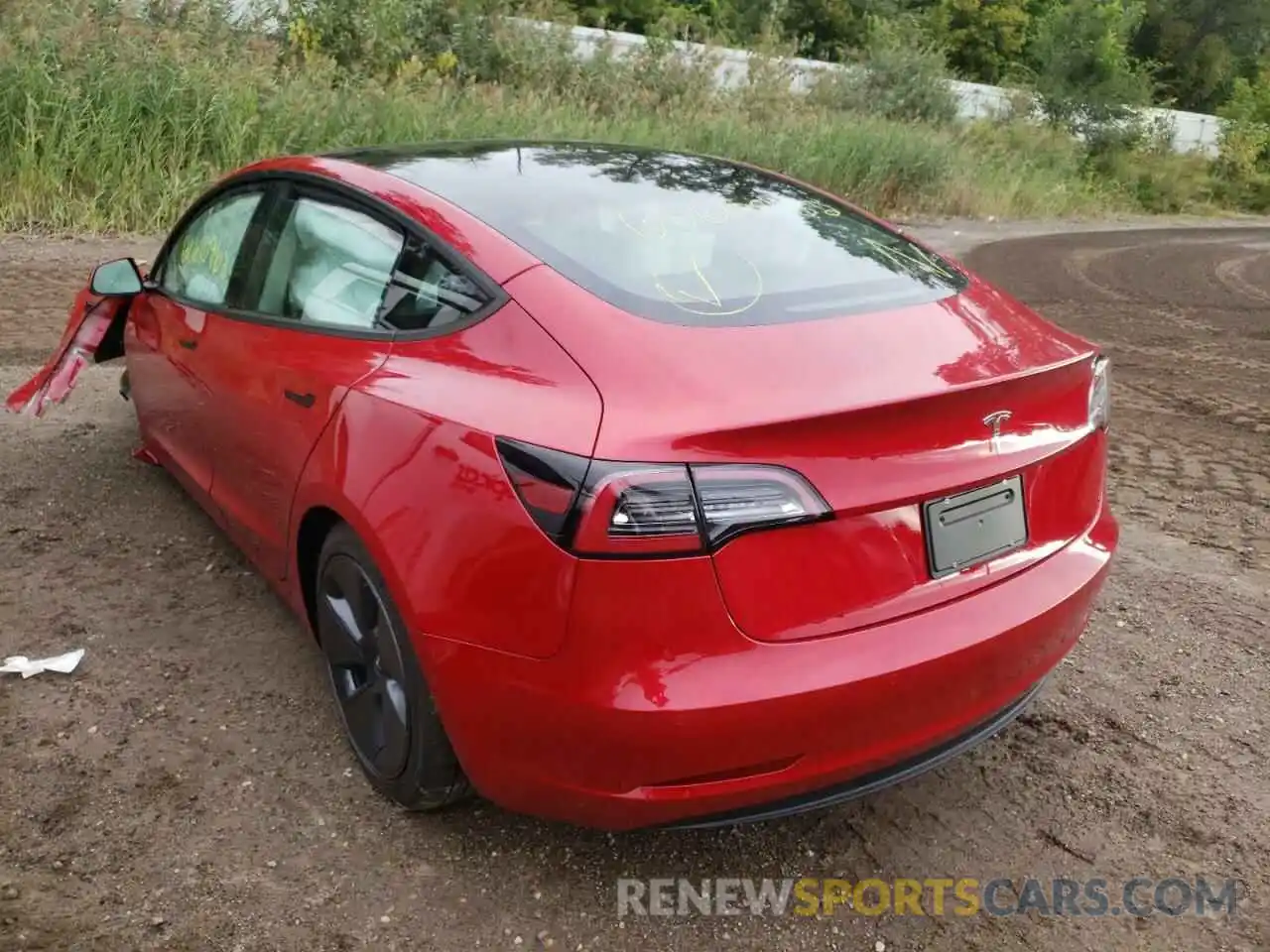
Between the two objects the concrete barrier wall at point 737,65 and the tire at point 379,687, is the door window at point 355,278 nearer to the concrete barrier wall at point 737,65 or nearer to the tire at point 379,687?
the tire at point 379,687

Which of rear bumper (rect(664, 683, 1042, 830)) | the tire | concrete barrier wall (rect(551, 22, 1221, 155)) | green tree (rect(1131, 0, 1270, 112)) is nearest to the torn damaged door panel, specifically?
the tire

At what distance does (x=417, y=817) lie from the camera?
248cm

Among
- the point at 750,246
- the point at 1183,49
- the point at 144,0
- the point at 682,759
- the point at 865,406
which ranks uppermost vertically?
the point at 1183,49

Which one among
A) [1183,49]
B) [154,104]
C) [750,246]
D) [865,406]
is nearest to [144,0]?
[154,104]

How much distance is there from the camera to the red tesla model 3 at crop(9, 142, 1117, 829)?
1856 millimetres

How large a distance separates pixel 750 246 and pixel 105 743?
80.6 inches

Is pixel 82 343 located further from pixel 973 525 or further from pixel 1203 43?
pixel 1203 43

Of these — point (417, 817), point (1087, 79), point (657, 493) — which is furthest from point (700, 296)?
point (1087, 79)

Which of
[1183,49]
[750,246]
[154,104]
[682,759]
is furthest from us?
[1183,49]

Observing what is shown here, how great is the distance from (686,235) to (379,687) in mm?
1296

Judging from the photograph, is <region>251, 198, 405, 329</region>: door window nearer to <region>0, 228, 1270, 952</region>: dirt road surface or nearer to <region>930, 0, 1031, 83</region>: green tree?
<region>0, 228, 1270, 952</region>: dirt road surface

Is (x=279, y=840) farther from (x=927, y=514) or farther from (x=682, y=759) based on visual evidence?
(x=927, y=514)

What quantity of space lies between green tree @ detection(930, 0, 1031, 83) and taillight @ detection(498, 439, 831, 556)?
123 feet

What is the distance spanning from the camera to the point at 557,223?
2.53 m
